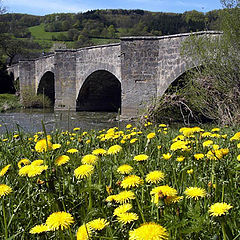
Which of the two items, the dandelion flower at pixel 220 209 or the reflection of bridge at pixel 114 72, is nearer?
the dandelion flower at pixel 220 209

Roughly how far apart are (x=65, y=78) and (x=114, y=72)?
5173 mm

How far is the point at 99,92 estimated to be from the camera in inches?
877

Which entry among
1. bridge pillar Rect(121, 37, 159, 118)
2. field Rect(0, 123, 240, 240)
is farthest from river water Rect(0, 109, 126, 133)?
field Rect(0, 123, 240, 240)

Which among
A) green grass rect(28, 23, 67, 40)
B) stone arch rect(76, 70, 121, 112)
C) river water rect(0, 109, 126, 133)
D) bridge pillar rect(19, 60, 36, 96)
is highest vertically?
green grass rect(28, 23, 67, 40)

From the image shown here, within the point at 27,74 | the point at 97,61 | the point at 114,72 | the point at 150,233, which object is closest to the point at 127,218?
the point at 150,233

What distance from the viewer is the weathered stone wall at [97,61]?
16625 mm

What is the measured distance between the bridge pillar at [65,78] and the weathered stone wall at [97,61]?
0.44m

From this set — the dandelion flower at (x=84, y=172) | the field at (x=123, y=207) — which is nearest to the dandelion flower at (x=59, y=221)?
the field at (x=123, y=207)

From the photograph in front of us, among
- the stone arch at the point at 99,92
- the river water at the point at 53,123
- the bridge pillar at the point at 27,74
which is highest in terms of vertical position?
the bridge pillar at the point at 27,74

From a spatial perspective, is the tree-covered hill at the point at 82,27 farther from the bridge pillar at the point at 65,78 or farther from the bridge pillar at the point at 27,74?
the bridge pillar at the point at 65,78

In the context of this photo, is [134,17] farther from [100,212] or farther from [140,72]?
[100,212]

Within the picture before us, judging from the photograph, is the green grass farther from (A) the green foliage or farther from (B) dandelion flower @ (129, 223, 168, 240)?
(B) dandelion flower @ (129, 223, 168, 240)

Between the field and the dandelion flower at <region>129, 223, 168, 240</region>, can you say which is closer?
the dandelion flower at <region>129, 223, 168, 240</region>

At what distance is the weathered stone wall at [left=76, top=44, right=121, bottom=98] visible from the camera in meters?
16.6
